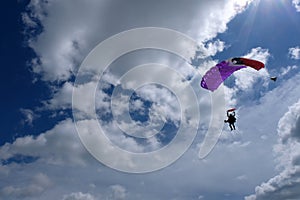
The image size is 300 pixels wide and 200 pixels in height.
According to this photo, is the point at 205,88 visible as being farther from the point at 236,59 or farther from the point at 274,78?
the point at 274,78

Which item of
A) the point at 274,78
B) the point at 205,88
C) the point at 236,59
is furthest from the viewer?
the point at 205,88

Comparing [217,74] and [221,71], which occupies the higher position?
[221,71]

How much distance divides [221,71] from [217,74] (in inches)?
27.5

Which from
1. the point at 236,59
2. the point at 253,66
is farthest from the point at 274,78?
the point at 236,59

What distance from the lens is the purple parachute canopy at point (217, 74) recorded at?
4719 cm

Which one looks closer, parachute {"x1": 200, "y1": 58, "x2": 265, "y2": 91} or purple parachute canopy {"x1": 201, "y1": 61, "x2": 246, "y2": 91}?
parachute {"x1": 200, "y1": 58, "x2": 265, "y2": 91}

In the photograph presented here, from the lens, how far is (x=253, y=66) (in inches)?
1736

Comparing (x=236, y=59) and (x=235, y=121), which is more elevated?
(x=236, y=59)

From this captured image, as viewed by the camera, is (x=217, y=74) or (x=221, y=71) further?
(x=217, y=74)

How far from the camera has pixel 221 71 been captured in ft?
159

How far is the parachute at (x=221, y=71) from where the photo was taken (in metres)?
45.8

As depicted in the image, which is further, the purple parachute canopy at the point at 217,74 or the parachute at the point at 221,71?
the purple parachute canopy at the point at 217,74

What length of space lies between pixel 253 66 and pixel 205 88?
776 cm

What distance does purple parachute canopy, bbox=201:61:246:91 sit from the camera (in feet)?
155
